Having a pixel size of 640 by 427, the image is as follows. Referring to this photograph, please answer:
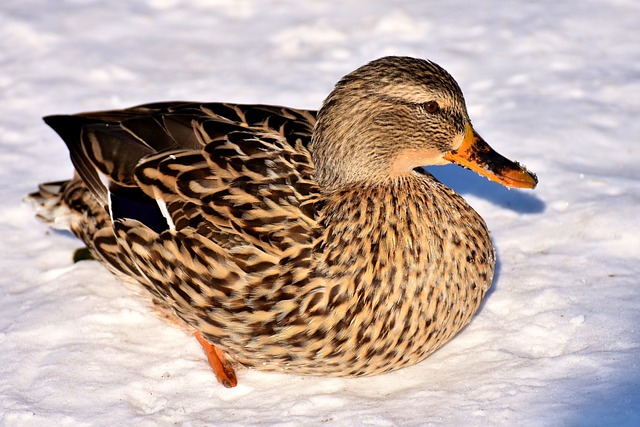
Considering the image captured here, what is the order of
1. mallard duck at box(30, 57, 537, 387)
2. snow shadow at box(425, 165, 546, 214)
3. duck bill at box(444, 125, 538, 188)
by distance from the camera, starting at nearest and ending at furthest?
mallard duck at box(30, 57, 537, 387) < duck bill at box(444, 125, 538, 188) < snow shadow at box(425, 165, 546, 214)

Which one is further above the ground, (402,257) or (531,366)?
(402,257)

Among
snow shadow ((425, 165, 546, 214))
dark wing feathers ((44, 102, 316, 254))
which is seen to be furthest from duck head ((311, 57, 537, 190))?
snow shadow ((425, 165, 546, 214))

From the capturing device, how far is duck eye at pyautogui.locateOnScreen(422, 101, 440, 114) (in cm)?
412

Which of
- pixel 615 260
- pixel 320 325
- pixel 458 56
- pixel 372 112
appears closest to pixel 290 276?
pixel 320 325

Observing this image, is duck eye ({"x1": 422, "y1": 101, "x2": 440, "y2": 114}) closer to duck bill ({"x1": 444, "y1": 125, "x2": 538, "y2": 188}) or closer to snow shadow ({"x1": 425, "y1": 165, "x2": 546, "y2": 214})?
duck bill ({"x1": 444, "y1": 125, "x2": 538, "y2": 188})

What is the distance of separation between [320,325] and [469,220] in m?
0.89

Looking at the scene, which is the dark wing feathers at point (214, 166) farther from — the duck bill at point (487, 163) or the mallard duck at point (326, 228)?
the duck bill at point (487, 163)

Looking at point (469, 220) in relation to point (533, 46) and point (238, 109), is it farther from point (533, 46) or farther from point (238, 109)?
point (533, 46)

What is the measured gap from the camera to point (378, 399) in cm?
415

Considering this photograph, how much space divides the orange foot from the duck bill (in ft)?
4.53

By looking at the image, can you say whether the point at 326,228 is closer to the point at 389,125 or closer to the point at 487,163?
the point at 389,125

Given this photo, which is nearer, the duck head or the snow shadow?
the duck head

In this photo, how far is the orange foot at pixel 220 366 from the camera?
14.2ft

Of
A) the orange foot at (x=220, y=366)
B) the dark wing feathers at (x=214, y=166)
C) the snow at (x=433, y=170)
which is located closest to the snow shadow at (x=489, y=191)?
the snow at (x=433, y=170)
